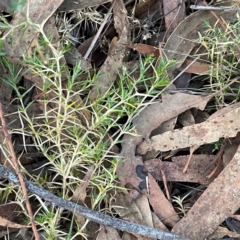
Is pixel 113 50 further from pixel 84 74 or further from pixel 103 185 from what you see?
pixel 103 185

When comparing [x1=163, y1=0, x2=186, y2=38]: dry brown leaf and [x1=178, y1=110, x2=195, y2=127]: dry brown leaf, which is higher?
[x1=163, y1=0, x2=186, y2=38]: dry brown leaf

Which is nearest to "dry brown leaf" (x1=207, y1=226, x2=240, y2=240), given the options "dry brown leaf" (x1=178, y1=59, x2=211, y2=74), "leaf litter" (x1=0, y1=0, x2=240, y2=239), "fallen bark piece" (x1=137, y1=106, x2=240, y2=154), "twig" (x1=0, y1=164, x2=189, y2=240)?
"leaf litter" (x1=0, y1=0, x2=240, y2=239)

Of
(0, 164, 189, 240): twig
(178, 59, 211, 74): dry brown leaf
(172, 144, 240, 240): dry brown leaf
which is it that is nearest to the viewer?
(0, 164, 189, 240): twig

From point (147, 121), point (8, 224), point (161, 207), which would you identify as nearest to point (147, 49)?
point (147, 121)

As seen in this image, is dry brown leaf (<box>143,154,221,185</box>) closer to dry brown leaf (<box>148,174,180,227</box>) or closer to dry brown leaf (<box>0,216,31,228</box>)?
dry brown leaf (<box>148,174,180,227</box>)

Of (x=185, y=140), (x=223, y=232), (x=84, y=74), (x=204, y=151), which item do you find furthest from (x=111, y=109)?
(x=223, y=232)
